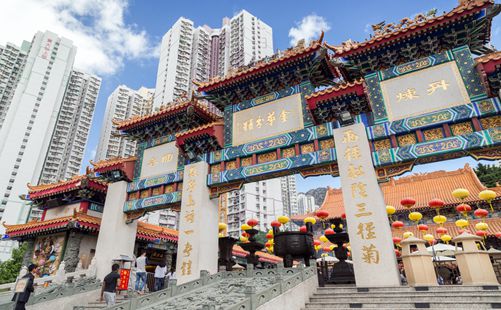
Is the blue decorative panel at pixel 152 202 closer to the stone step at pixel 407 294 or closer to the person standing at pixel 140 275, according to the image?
the person standing at pixel 140 275

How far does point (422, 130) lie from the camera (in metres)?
8.37

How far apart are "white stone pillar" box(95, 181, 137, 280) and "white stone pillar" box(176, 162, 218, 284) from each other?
11.4 ft

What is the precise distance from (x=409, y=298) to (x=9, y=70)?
81732 mm

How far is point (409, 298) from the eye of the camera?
579cm

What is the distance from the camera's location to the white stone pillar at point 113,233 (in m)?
11.7

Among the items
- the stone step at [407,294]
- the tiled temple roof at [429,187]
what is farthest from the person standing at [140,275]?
the tiled temple roof at [429,187]

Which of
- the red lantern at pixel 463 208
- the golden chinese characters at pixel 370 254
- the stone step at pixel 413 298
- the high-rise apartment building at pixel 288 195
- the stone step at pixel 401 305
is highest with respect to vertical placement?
the high-rise apartment building at pixel 288 195

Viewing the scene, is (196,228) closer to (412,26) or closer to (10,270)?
(412,26)

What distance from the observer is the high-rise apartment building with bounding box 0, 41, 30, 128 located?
59.7m

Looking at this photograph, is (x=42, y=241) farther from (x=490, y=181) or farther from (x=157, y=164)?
(x=490, y=181)

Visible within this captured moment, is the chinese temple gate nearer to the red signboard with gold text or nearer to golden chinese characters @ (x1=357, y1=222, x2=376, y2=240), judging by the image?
golden chinese characters @ (x1=357, y1=222, x2=376, y2=240)

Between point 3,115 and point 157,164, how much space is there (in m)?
64.4

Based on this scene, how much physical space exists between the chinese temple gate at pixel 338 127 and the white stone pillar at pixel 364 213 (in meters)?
0.03

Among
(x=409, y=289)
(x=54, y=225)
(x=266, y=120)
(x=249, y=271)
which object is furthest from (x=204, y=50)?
(x=409, y=289)
